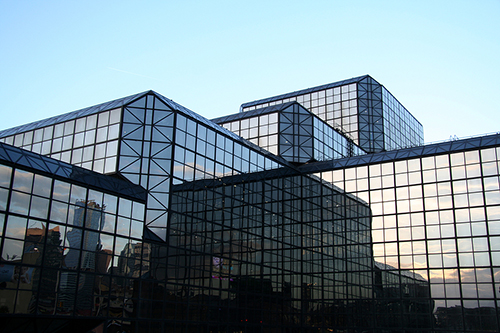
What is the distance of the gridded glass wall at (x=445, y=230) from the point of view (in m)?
44.5

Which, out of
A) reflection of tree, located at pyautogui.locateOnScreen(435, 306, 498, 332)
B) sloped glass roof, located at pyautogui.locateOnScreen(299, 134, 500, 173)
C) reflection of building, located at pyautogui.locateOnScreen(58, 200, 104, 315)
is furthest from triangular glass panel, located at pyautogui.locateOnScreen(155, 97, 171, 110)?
reflection of tree, located at pyautogui.locateOnScreen(435, 306, 498, 332)

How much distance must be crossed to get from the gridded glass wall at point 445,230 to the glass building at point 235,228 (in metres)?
0.12

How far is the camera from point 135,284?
37.2 meters

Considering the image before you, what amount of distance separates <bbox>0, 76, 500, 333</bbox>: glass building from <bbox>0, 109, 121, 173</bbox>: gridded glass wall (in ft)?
0.49

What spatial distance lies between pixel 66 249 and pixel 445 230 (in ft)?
111

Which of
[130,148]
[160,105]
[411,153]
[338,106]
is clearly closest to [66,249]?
[130,148]

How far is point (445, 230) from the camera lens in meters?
47.3

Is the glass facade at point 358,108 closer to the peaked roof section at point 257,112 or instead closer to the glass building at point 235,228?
the glass building at point 235,228

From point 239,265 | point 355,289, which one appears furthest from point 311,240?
point 239,265

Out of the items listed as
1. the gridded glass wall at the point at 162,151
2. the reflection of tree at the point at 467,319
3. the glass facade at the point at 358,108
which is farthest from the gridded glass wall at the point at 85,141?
the glass facade at the point at 358,108

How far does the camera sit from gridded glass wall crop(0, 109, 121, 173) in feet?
137

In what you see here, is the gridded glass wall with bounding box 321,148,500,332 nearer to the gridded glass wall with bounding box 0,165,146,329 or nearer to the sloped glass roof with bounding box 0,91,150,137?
the gridded glass wall with bounding box 0,165,146,329

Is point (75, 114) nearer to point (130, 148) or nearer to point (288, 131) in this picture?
point (130, 148)

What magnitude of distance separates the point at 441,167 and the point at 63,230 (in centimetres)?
3519
